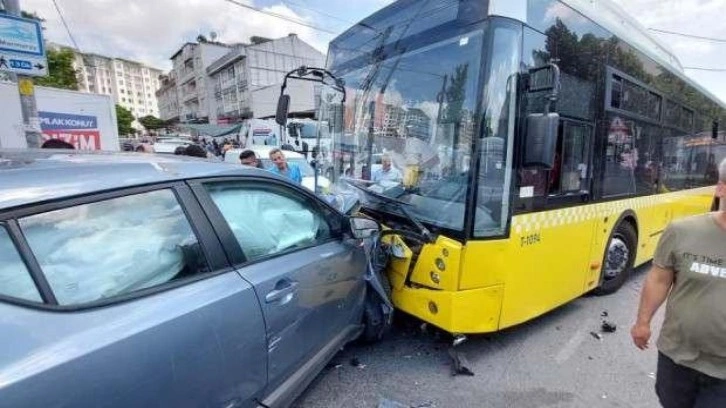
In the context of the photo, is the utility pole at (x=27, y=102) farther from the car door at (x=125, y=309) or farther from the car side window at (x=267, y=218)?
the car door at (x=125, y=309)

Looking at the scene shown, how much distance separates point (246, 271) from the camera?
2.05 m

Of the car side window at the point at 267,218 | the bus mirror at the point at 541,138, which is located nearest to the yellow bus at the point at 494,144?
the bus mirror at the point at 541,138

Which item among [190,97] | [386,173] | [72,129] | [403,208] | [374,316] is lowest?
[374,316]

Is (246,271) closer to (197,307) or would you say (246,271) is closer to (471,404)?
(197,307)

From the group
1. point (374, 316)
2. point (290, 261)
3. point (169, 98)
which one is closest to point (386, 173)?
point (374, 316)

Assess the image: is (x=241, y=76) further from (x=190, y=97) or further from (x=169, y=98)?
(x=169, y=98)

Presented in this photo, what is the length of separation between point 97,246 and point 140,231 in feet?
0.62

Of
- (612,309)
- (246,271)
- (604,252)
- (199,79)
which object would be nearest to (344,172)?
(246,271)

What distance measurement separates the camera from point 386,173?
3771 mm

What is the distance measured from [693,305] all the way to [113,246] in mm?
2449

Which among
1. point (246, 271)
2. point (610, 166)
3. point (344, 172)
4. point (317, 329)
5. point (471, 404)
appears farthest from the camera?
point (344, 172)

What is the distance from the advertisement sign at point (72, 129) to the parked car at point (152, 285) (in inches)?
299

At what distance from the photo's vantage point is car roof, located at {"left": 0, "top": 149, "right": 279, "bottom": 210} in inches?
57.2

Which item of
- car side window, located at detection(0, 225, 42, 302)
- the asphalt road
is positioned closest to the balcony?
the asphalt road
